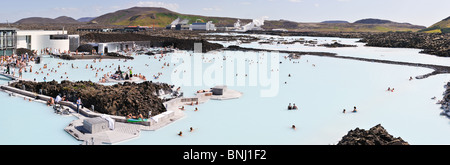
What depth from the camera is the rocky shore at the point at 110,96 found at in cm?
1941

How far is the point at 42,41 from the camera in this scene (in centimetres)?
5200

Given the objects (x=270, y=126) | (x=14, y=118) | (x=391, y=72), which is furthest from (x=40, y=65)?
(x=391, y=72)

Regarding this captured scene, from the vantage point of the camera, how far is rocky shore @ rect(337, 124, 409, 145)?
1412cm

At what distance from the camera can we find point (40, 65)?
4144cm

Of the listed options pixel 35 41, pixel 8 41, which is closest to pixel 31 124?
pixel 8 41

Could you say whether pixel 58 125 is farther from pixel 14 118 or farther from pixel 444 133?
pixel 444 133

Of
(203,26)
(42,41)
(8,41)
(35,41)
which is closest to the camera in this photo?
(8,41)

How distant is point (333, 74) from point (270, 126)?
23.9 m

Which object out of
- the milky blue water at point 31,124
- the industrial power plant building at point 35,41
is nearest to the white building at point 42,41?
the industrial power plant building at point 35,41

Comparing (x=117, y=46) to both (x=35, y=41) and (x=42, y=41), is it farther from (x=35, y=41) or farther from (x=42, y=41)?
(x=35, y=41)

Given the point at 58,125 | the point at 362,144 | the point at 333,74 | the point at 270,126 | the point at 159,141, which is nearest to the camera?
the point at 362,144

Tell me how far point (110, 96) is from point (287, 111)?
11623 mm

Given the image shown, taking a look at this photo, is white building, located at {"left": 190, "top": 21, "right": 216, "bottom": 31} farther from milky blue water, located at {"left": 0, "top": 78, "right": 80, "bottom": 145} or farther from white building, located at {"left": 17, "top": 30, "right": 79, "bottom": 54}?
milky blue water, located at {"left": 0, "top": 78, "right": 80, "bottom": 145}

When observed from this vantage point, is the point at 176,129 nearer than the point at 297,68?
Yes
